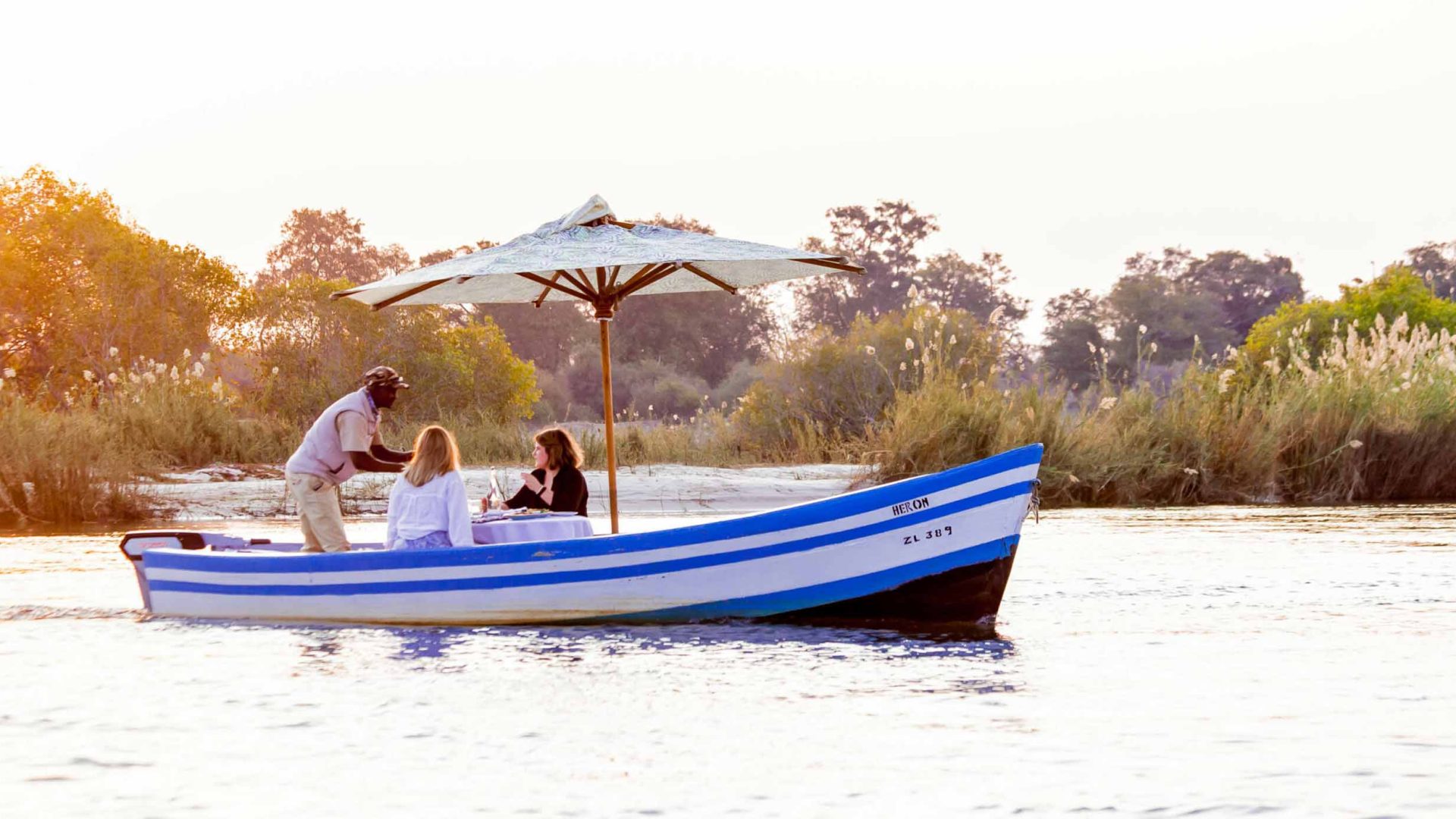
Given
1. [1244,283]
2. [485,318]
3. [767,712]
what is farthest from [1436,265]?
[767,712]

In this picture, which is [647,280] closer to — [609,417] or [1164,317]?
[609,417]

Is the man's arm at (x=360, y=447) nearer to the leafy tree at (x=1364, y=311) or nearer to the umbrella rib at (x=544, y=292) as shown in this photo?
the umbrella rib at (x=544, y=292)

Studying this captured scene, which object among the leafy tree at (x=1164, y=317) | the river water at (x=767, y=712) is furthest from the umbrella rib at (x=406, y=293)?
the leafy tree at (x=1164, y=317)

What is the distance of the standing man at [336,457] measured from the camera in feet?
35.5

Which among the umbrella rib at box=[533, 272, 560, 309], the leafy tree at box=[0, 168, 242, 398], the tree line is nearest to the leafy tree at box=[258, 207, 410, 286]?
the tree line

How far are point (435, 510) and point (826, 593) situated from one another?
2428mm

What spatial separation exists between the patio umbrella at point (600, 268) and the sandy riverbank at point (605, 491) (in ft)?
22.1

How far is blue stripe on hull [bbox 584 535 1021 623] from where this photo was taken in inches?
378

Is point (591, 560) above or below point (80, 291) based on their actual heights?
below

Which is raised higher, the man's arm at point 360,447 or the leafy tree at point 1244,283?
the leafy tree at point 1244,283

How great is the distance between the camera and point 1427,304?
36406 mm

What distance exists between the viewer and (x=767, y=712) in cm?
743

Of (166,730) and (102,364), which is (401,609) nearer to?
(166,730)

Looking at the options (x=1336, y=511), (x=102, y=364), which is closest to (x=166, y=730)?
(x=1336, y=511)
